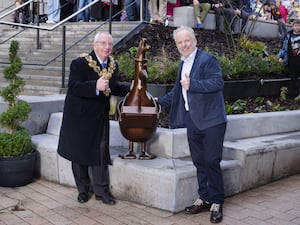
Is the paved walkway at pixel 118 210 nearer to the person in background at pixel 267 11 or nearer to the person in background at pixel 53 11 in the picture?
the person in background at pixel 53 11

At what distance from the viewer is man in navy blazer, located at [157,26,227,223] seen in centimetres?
420

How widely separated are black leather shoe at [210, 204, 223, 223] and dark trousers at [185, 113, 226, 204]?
5 cm

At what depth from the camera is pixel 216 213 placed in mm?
4438

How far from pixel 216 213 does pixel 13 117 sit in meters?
2.64

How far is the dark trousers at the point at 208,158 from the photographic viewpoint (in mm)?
4285

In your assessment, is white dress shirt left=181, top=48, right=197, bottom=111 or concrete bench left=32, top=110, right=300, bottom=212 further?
concrete bench left=32, top=110, right=300, bottom=212

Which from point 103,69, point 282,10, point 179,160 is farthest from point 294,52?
point 282,10

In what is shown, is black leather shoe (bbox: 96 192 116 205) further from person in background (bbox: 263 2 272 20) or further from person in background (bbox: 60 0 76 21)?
person in background (bbox: 263 2 272 20)

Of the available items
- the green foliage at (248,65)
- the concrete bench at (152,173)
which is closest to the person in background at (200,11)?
the green foliage at (248,65)

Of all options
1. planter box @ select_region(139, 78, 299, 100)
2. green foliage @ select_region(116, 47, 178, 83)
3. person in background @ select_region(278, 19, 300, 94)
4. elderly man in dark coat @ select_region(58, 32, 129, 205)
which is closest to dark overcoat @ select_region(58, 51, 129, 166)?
elderly man in dark coat @ select_region(58, 32, 129, 205)

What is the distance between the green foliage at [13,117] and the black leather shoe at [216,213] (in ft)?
7.77

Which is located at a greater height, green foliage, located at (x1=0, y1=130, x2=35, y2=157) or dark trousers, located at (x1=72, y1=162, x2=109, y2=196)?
green foliage, located at (x1=0, y1=130, x2=35, y2=157)

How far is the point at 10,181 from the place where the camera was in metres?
5.37

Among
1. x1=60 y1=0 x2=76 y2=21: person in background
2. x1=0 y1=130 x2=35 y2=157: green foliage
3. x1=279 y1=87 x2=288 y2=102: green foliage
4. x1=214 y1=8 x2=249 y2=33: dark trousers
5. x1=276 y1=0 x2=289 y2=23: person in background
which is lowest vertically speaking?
x1=0 y1=130 x2=35 y2=157: green foliage
